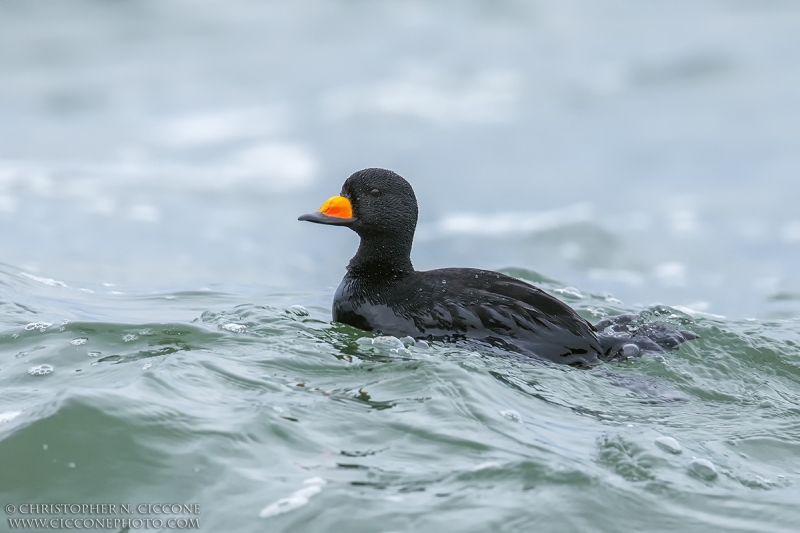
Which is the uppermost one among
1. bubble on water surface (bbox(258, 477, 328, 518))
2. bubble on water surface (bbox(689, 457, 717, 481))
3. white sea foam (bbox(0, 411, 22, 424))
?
bubble on water surface (bbox(689, 457, 717, 481))

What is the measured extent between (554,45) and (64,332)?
10.9m

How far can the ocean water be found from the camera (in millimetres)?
3938

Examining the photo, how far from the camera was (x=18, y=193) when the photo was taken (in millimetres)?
11789

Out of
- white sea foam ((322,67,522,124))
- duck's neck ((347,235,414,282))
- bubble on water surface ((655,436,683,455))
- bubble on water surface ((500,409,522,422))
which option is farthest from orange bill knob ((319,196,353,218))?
white sea foam ((322,67,522,124))

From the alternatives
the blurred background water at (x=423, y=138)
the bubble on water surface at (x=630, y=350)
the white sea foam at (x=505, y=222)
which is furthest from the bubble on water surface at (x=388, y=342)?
the white sea foam at (x=505, y=222)

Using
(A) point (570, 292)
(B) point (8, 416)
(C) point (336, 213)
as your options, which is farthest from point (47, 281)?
(A) point (570, 292)

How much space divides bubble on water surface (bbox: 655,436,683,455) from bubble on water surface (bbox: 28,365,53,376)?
3185 millimetres

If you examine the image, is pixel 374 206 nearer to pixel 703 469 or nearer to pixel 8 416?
pixel 8 416

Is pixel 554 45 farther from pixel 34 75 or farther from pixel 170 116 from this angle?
pixel 34 75

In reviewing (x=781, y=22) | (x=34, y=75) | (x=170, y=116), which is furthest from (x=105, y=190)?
(x=781, y=22)

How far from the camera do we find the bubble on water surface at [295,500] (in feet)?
11.8

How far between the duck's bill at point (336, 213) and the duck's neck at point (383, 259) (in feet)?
0.76

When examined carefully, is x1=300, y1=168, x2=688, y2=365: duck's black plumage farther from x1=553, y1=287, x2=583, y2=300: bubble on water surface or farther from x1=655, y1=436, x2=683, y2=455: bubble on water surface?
x1=553, y1=287, x2=583, y2=300: bubble on water surface

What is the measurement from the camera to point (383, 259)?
21.7 ft
